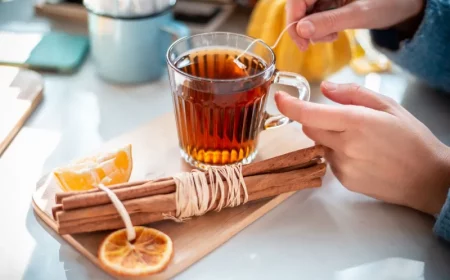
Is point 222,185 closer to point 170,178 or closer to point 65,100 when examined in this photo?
point 170,178

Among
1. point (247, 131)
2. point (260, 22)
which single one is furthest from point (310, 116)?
point (260, 22)

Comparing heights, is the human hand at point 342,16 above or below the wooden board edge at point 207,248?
above

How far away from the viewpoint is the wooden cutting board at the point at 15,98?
740 millimetres

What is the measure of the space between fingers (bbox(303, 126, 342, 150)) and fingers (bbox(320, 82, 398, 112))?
53 mm

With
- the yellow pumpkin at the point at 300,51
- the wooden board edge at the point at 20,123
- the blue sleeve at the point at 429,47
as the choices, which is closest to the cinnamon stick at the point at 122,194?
the wooden board edge at the point at 20,123

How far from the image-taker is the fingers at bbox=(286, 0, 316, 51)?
755 mm

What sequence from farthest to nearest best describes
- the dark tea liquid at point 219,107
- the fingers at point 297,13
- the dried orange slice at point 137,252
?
1. the fingers at point 297,13
2. the dark tea liquid at point 219,107
3. the dried orange slice at point 137,252

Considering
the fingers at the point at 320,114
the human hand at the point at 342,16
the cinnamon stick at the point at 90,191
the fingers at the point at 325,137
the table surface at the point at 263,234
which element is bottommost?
the table surface at the point at 263,234

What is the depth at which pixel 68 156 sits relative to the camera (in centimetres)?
72

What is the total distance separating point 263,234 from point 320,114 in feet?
0.50

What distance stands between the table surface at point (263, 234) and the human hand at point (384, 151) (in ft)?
0.09

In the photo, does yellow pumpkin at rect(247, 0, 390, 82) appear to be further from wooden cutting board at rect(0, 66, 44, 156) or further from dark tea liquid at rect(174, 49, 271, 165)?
wooden cutting board at rect(0, 66, 44, 156)

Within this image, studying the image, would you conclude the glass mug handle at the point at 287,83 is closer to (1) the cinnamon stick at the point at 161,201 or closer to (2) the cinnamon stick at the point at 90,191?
(1) the cinnamon stick at the point at 161,201

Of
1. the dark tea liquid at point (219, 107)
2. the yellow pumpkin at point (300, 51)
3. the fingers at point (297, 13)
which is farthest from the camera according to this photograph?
the yellow pumpkin at point (300, 51)
